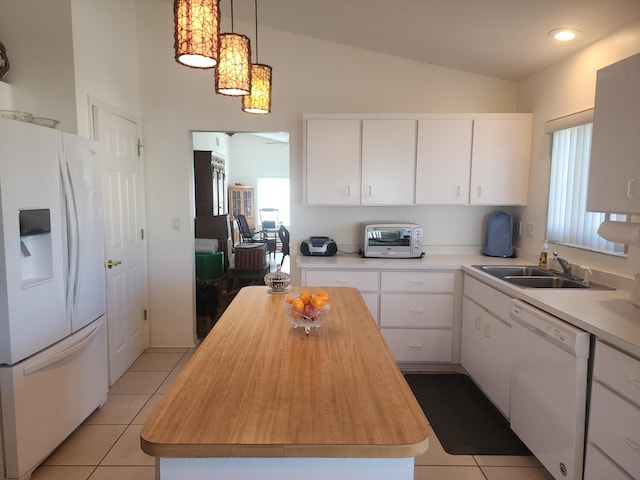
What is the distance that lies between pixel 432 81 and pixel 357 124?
0.87 metres

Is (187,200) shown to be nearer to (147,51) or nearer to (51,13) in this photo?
(147,51)

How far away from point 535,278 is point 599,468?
130cm

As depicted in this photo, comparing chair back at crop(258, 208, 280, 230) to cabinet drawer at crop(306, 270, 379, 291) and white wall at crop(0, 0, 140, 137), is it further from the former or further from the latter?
white wall at crop(0, 0, 140, 137)

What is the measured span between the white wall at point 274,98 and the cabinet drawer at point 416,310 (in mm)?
1345

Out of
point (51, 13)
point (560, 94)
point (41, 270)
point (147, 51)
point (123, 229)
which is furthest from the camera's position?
point (147, 51)

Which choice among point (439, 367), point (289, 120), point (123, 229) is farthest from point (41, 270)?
point (439, 367)

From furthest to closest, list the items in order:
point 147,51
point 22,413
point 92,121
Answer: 1. point 147,51
2. point 92,121
3. point 22,413

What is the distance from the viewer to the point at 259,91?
1958 mm

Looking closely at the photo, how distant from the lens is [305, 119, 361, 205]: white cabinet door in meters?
3.35

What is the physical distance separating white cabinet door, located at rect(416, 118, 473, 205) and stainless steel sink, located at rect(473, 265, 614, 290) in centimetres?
67

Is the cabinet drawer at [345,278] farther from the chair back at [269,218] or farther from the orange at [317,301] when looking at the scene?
the chair back at [269,218]

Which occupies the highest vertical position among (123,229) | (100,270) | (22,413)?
(123,229)

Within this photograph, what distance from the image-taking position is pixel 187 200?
3646mm

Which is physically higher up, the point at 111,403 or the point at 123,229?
the point at 123,229
